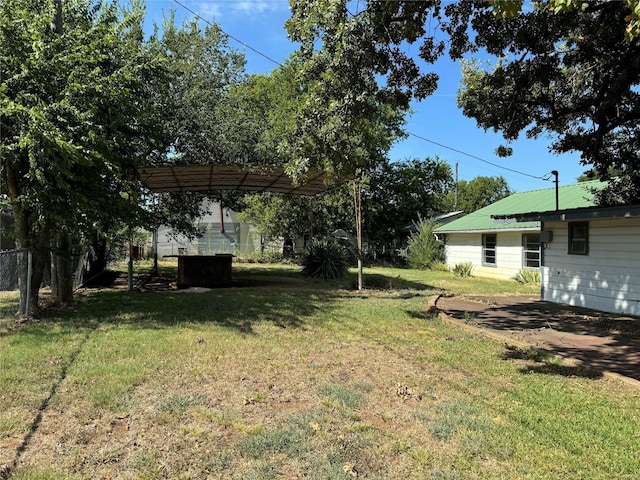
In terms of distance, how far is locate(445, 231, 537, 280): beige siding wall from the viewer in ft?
59.0

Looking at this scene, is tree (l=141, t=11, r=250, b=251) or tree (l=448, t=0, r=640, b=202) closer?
tree (l=448, t=0, r=640, b=202)

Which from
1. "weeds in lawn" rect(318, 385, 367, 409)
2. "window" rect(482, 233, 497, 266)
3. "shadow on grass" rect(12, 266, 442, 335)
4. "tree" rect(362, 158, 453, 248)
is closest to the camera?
"weeds in lawn" rect(318, 385, 367, 409)

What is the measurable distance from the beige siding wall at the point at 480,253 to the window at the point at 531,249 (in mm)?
191

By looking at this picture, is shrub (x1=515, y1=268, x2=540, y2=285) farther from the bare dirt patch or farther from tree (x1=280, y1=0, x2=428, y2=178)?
tree (x1=280, y1=0, x2=428, y2=178)

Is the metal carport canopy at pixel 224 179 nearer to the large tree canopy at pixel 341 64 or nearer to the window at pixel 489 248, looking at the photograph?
the large tree canopy at pixel 341 64

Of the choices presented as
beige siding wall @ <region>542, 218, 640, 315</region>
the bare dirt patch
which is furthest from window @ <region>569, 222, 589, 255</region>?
the bare dirt patch

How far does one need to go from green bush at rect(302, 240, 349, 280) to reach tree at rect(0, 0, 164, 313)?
9.18 meters

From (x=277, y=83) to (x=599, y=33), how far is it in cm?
2122

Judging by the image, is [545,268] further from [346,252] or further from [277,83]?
[277,83]

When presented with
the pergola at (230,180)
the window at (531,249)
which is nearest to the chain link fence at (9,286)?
the pergola at (230,180)

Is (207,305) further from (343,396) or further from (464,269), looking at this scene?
(464,269)

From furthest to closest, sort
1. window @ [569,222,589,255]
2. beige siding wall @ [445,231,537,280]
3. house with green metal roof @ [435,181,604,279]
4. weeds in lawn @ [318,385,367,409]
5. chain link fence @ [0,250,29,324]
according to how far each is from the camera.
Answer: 1. beige siding wall @ [445,231,537,280]
2. house with green metal roof @ [435,181,604,279]
3. window @ [569,222,589,255]
4. chain link fence @ [0,250,29,324]
5. weeds in lawn @ [318,385,367,409]

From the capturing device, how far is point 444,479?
293cm

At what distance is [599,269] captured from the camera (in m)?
10.3
